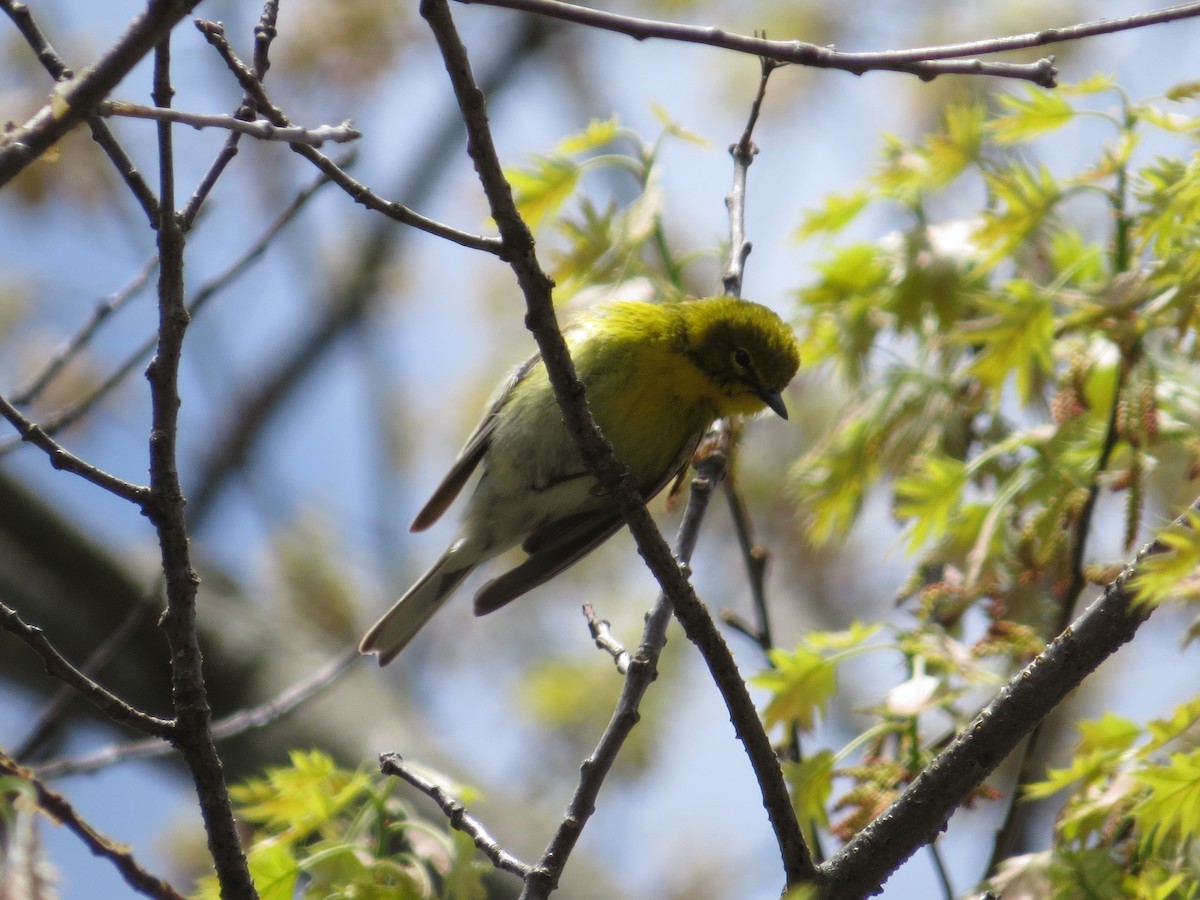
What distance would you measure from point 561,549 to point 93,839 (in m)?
2.90

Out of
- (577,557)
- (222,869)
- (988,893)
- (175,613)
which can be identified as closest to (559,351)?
(175,613)

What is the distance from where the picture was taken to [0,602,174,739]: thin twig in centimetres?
224

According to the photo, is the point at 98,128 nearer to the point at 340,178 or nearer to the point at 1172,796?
the point at 340,178

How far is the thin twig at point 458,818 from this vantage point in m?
2.79

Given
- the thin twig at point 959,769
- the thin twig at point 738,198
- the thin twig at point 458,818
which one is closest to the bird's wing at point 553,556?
the thin twig at point 738,198

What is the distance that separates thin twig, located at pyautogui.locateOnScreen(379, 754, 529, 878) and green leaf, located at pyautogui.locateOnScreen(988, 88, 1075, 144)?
2.44 m

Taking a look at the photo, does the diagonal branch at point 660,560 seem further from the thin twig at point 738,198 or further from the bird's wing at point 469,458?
the bird's wing at point 469,458

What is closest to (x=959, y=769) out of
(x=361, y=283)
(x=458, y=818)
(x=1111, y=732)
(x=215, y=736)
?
(x=1111, y=732)

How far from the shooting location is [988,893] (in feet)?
8.57

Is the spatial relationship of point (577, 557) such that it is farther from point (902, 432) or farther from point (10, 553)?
point (10, 553)

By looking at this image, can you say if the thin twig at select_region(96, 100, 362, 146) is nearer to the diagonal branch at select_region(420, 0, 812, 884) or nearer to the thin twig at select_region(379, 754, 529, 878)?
the diagonal branch at select_region(420, 0, 812, 884)

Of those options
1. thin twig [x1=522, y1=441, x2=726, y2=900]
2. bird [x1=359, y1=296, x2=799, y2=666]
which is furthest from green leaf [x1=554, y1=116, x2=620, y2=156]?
thin twig [x1=522, y1=441, x2=726, y2=900]

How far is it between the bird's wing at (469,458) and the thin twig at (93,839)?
2.74m

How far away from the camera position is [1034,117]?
366 centimetres
